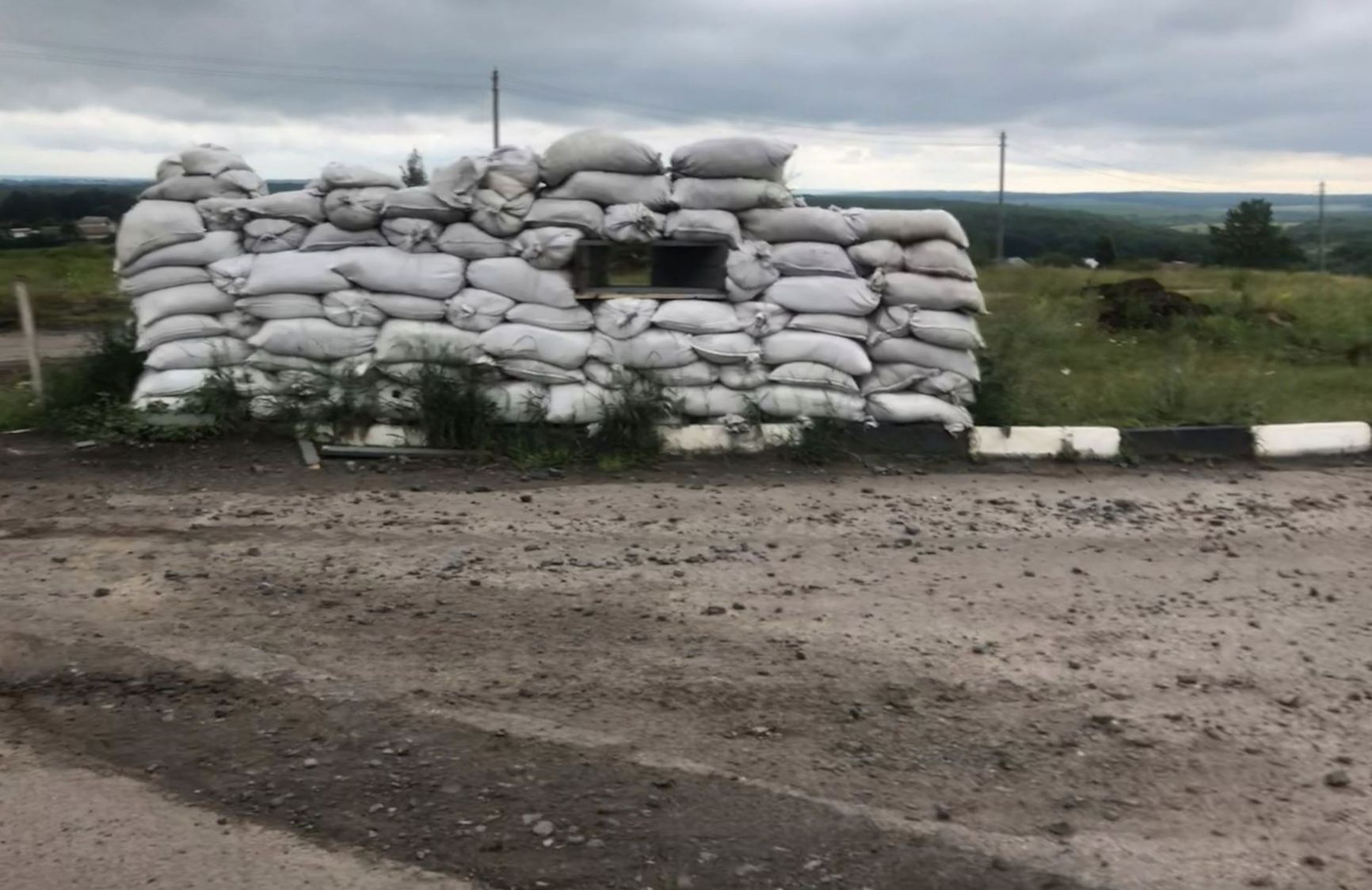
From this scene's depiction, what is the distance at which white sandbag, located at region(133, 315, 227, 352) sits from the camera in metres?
7.22

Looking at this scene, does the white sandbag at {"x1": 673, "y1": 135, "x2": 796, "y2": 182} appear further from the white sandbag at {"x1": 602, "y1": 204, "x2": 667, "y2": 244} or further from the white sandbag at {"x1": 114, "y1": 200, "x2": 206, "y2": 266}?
the white sandbag at {"x1": 114, "y1": 200, "x2": 206, "y2": 266}

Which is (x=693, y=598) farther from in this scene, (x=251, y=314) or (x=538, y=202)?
(x=251, y=314)

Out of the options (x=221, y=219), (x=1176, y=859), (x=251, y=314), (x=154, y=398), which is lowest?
(x=1176, y=859)

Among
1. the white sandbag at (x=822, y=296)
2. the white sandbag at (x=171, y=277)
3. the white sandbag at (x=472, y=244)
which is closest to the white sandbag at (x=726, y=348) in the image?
the white sandbag at (x=822, y=296)

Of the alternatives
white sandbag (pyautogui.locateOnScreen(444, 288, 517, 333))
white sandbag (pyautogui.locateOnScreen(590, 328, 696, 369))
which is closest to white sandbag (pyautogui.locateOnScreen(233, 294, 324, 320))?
white sandbag (pyautogui.locateOnScreen(444, 288, 517, 333))

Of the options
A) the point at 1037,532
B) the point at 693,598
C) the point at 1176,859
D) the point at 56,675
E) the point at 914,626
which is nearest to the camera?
the point at 1176,859

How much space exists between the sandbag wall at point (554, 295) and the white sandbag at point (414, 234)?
0.05 ft

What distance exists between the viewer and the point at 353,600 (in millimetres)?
4562

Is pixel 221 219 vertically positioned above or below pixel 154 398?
above

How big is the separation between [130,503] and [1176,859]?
192 inches

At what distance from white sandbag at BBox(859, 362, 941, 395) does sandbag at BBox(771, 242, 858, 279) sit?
57 cm

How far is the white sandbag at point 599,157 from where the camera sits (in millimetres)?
7102

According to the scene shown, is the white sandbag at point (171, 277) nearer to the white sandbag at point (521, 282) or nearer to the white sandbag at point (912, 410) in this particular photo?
the white sandbag at point (521, 282)

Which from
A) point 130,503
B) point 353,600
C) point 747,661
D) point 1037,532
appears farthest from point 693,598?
point 130,503
